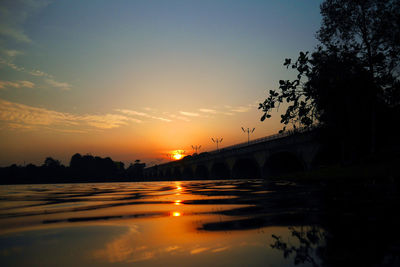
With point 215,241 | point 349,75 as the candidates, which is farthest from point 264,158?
point 215,241

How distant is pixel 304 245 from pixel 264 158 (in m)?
52.0

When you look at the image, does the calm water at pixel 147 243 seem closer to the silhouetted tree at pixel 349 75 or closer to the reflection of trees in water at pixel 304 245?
the reflection of trees in water at pixel 304 245

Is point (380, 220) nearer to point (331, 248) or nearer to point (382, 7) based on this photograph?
point (331, 248)

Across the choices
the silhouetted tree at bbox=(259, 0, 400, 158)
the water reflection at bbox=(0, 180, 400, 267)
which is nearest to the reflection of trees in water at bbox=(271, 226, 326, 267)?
the water reflection at bbox=(0, 180, 400, 267)

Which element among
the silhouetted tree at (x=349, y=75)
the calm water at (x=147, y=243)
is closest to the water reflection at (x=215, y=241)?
the calm water at (x=147, y=243)

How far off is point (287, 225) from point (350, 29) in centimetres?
2725

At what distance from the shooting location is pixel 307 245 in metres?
4.08

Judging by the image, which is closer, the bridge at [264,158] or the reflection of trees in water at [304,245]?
the reflection of trees in water at [304,245]

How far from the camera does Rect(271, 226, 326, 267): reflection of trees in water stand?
11.6 ft

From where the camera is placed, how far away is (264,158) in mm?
55000

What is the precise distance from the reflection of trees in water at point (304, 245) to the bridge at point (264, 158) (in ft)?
Result: 49.8

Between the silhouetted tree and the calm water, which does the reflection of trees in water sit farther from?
the silhouetted tree

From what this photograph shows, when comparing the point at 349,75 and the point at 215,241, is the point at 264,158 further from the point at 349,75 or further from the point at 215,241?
the point at 215,241

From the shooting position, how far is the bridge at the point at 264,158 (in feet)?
144
